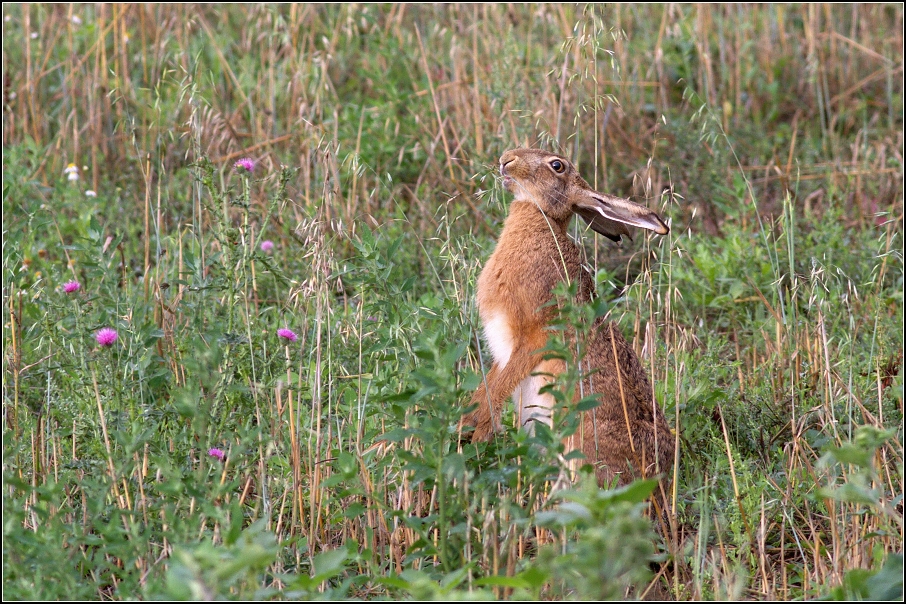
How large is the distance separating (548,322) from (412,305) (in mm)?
562

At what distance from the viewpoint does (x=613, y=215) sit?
4113 mm

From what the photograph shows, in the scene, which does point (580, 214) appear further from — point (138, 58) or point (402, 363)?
point (138, 58)

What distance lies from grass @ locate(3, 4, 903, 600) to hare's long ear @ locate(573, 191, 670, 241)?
14 centimetres

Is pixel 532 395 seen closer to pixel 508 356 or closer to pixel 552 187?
pixel 508 356

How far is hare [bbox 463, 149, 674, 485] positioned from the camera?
3.89 meters

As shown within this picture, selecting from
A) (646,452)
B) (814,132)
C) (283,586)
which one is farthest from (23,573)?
(814,132)

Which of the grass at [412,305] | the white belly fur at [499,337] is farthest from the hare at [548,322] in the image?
the grass at [412,305]

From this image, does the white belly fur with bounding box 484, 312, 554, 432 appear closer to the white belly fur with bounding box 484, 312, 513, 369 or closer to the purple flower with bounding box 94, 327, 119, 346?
the white belly fur with bounding box 484, 312, 513, 369

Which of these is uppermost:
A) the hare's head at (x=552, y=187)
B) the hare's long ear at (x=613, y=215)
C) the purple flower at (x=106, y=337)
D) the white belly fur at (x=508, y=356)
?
the hare's head at (x=552, y=187)

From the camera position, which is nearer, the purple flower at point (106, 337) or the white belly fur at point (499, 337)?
the purple flower at point (106, 337)

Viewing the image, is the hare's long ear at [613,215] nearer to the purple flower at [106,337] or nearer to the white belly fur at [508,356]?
the white belly fur at [508,356]

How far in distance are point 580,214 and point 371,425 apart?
4.19 ft

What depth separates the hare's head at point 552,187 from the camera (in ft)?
14.5

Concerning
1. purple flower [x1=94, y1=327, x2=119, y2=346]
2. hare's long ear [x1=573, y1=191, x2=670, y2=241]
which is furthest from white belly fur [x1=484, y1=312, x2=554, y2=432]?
purple flower [x1=94, y1=327, x2=119, y2=346]
